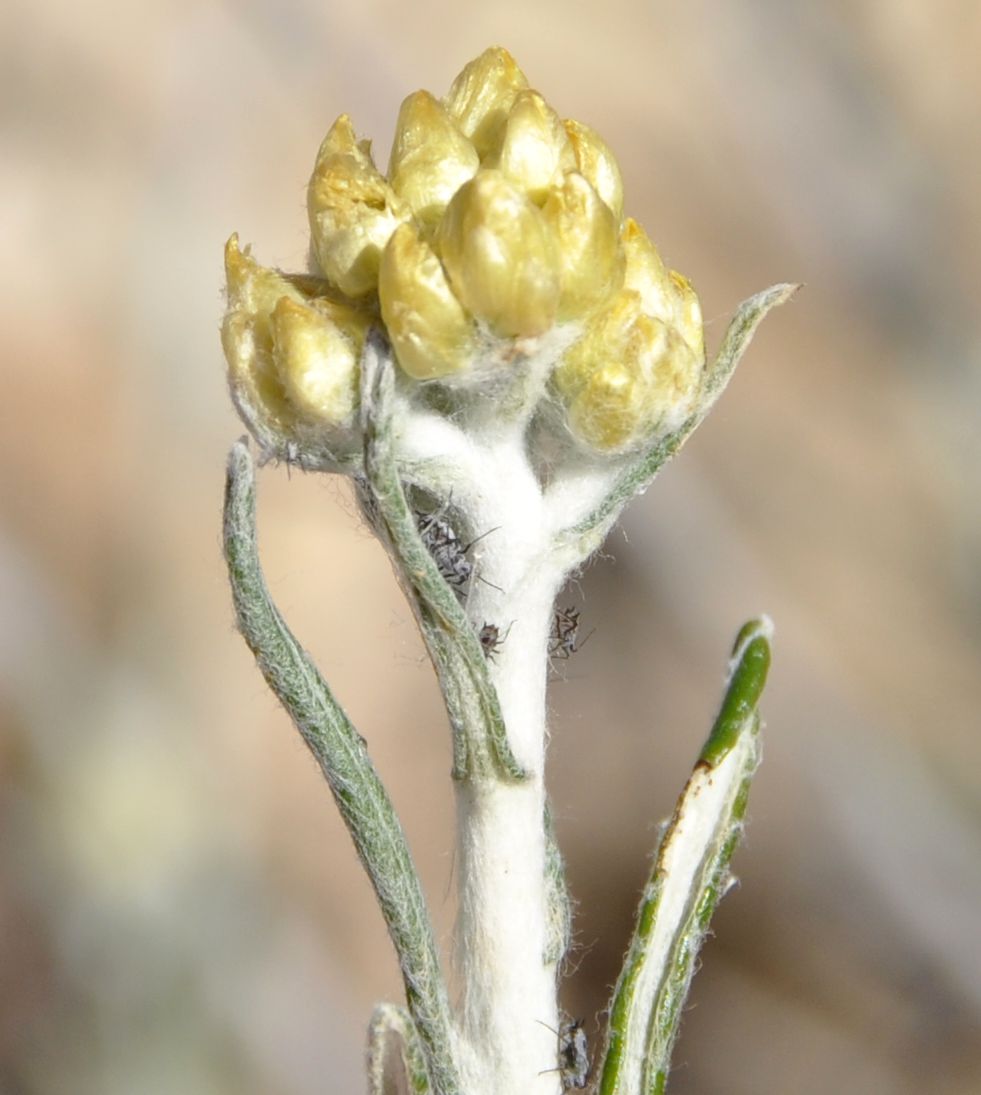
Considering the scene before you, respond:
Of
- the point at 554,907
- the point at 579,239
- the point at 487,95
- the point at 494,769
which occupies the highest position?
the point at 487,95

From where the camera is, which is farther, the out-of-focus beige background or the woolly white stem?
the out-of-focus beige background

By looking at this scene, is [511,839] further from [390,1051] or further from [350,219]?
[350,219]

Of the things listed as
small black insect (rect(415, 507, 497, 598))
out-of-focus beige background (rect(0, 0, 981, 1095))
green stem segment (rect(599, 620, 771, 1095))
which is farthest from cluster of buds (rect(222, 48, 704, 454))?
out-of-focus beige background (rect(0, 0, 981, 1095))

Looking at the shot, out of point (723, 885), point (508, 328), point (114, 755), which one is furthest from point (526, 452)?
point (114, 755)

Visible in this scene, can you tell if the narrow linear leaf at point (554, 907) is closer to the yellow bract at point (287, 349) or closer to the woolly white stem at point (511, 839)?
the woolly white stem at point (511, 839)

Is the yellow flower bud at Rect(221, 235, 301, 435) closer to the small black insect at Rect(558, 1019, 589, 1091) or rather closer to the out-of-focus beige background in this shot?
the small black insect at Rect(558, 1019, 589, 1091)

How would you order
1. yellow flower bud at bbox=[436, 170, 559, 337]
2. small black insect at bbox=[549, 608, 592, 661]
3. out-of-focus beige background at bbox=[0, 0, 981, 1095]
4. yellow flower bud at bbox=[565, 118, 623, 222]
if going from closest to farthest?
1. yellow flower bud at bbox=[436, 170, 559, 337]
2. yellow flower bud at bbox=[565, 118, 623, 222]
3. small black insect at bbox=[549, 608, 592, 661]
4. out-of-focus beige background at bbox=[0, 0, 981, 1095]

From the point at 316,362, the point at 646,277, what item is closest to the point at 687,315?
the point at 646,277

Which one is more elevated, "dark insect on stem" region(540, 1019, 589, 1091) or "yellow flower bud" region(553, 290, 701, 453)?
"yellow flower bud" region(553, 290, 701, 453)
